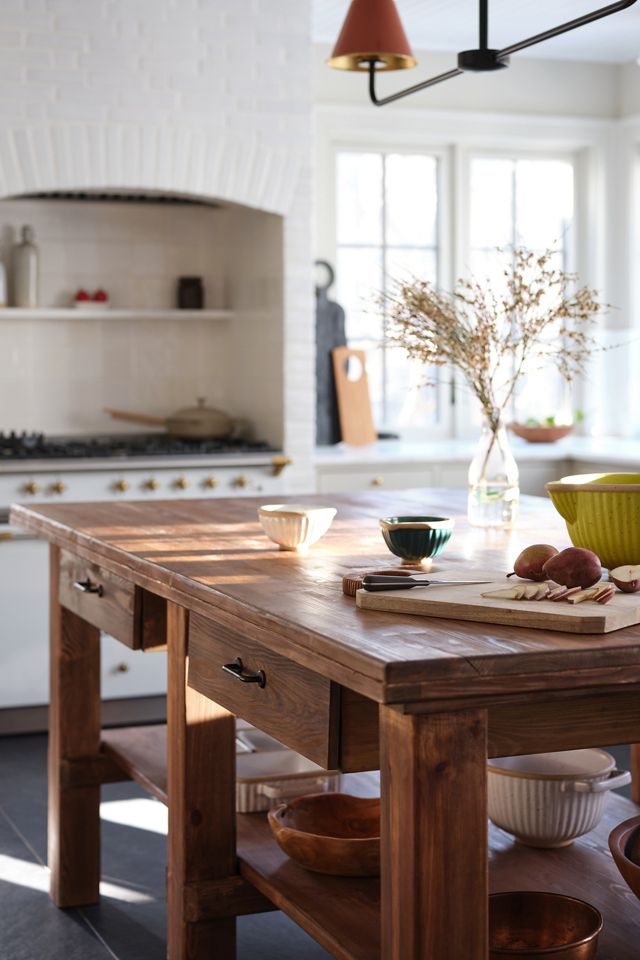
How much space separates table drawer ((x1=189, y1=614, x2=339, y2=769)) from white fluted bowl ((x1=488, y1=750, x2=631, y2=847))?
64cm

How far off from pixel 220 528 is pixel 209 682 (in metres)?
0.60

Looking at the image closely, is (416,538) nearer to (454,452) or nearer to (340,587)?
(340,587)

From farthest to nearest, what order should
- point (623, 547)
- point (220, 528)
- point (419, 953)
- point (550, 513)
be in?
point (550, 513), point (220, 528), point (623, 547), point (419, 953)

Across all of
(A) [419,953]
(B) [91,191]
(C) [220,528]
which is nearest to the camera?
(A) [419,953]

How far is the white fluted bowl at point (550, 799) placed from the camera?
262 centimetres

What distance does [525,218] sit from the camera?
22.4 ft

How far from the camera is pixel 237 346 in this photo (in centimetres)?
580

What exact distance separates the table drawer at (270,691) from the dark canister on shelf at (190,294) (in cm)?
346

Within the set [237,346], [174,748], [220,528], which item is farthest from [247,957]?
[237,346]

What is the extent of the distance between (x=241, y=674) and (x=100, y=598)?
958 mm

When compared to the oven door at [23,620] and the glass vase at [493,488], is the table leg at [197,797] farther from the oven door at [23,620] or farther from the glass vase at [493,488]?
the oven door at [23,620]

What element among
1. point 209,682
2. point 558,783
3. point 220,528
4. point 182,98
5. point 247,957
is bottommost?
point 247,957

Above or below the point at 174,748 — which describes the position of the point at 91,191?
above

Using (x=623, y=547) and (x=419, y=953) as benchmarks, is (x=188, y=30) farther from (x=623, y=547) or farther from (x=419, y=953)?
(x=419, y=953)
